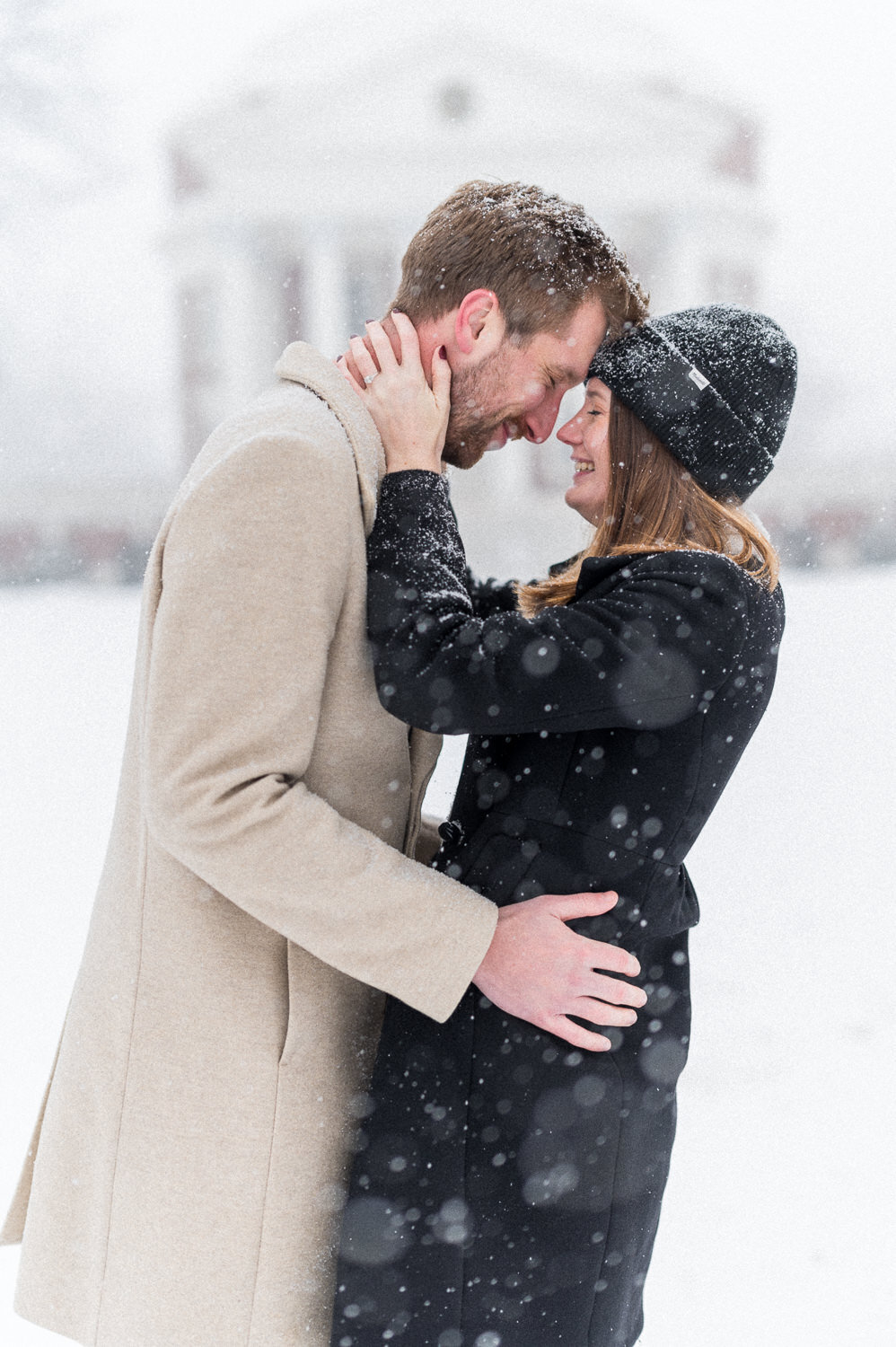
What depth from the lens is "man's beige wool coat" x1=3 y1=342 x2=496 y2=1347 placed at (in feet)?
3.27

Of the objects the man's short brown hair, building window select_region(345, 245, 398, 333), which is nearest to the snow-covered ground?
the man's short brown hair

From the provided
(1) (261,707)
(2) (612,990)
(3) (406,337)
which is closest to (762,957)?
(2) (612,990)

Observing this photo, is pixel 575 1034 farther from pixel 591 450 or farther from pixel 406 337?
pixel 406 337

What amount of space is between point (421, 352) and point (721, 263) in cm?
491

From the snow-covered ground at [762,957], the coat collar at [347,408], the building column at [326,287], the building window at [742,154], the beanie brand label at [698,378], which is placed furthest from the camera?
the building column at [326,287]

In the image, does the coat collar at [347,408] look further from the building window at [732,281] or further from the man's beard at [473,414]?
the building window at [732,281]

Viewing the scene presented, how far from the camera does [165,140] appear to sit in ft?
20.0

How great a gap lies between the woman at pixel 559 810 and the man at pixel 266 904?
59 millimetres

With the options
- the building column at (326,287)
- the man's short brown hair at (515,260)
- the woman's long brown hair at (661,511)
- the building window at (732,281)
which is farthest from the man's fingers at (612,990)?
the building column at (326,287)

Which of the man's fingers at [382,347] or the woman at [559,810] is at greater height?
the man's fingers at [382,347]

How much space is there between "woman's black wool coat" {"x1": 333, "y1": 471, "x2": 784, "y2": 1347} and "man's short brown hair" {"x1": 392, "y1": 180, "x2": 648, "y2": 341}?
327 millimetres

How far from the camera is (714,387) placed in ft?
4.07

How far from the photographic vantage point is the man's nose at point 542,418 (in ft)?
4.59

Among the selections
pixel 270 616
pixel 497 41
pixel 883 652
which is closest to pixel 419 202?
pixel 497 41
